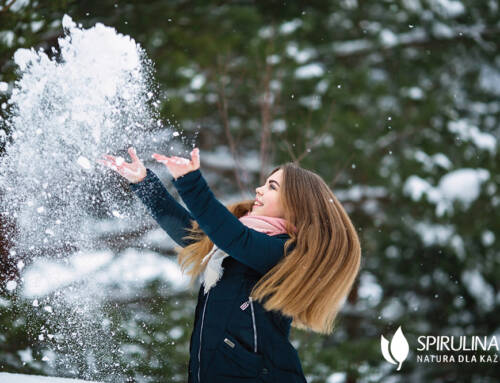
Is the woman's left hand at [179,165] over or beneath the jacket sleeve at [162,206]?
over

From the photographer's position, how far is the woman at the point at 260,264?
1578 millimetres

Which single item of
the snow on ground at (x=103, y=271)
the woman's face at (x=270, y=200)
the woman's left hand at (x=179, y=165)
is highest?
the woman's left hand at (x=179, y=165)

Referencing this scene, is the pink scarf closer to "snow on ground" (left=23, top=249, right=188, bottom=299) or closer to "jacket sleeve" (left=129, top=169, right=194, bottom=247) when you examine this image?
"jacket sleeve" (left=129, top=169, right=194, bottom=247)

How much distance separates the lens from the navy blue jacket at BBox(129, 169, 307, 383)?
1530 mm

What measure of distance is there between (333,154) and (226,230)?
2858mm

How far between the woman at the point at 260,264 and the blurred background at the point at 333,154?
3.55 feet

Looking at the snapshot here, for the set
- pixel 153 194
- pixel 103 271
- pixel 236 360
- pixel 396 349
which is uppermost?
pixel 153 194

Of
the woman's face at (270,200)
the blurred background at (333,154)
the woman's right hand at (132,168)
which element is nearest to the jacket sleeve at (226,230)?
the woman's face at (270,200)

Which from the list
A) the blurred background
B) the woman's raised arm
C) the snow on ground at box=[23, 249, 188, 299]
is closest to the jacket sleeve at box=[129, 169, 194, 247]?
the woman's raised arm

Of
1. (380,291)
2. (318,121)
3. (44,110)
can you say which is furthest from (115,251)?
(380,291)

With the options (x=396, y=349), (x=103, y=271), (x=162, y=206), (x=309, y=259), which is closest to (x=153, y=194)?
(x=162, y=206)

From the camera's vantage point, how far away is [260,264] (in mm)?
1690

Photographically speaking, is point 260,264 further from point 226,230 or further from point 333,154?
point 333,154

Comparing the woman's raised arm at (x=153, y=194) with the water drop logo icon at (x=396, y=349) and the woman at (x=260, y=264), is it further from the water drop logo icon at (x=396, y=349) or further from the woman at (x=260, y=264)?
the water drop logo icon at (x=396, y=349)
